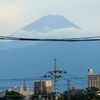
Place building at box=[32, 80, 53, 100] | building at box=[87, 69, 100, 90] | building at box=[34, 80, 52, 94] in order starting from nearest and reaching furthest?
1. building at box=[32, 80, 53, 100]
2. building at box=[34, 80, 52, 94]
3. building at box=[87, 69, 100, 90]

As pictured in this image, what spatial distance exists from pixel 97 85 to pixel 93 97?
379 inches

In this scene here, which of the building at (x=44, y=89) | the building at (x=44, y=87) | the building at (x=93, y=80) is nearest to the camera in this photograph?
the building at (x=44, y=89)

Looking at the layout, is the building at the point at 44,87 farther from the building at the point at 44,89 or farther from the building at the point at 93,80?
the building at the point at 93,80

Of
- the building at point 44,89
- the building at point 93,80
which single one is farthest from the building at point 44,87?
the building at point 93,80

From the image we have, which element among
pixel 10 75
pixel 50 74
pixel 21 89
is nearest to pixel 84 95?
pixel 50 74

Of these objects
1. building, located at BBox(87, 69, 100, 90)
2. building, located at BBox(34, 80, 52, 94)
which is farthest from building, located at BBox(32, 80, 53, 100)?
building, located at BBox(87, 69, 100, 90)

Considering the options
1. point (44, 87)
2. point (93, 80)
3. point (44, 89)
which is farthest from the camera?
point (93, 80)

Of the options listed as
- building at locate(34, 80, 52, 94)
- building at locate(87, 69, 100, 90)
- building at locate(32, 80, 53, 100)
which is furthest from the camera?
building at locate(87, 69, 100, 90)

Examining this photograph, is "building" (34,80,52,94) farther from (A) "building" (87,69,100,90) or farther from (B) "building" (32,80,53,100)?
(A) "building" (87,69,100,90)

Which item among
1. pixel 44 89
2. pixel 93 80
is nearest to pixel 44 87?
pixel 44 89

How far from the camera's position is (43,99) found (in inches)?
2240

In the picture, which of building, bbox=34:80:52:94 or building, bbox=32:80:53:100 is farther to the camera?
building, bbox=34:80:52:94

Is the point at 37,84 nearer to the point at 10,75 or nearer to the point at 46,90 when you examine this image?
the point at 46,90

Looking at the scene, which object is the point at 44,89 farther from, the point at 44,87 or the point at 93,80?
the point at 93,80
